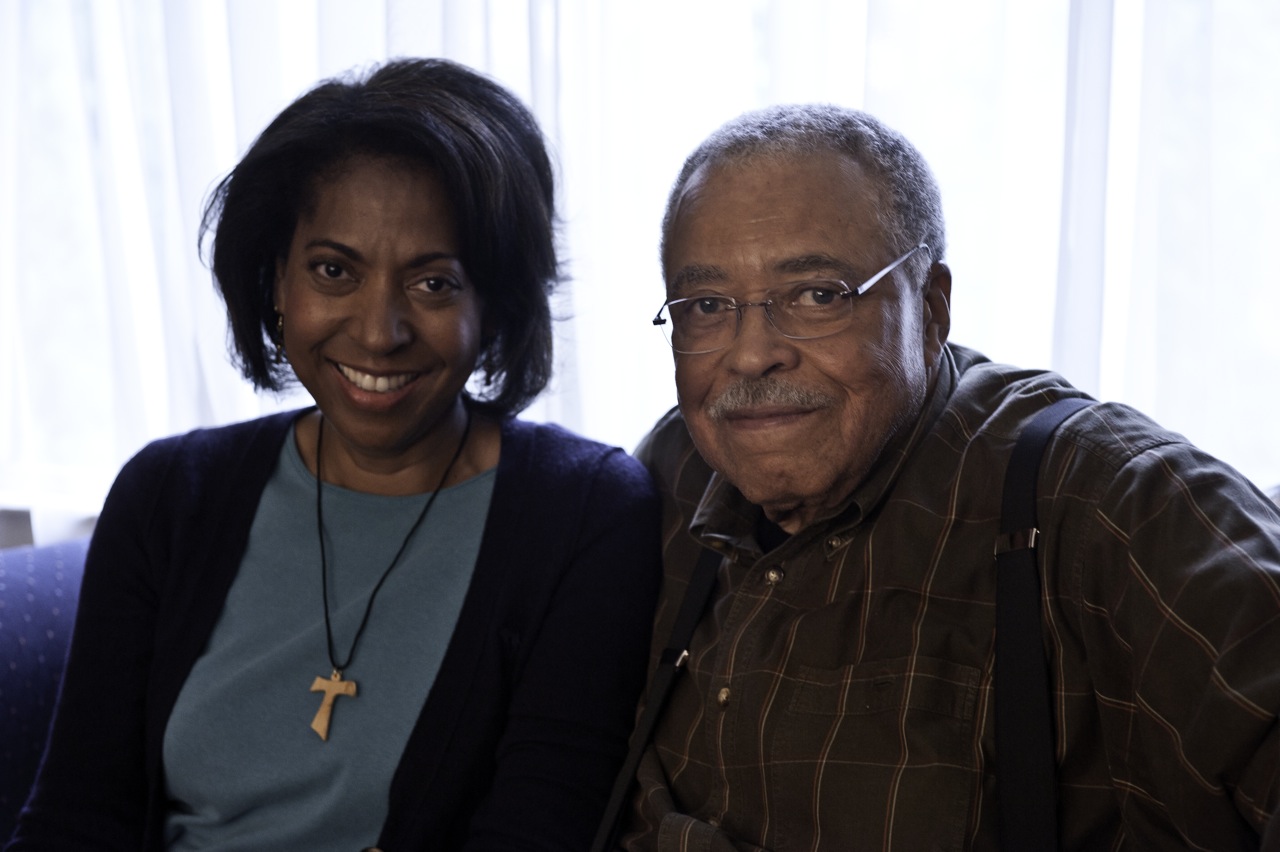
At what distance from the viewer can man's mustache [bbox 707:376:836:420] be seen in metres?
1.39

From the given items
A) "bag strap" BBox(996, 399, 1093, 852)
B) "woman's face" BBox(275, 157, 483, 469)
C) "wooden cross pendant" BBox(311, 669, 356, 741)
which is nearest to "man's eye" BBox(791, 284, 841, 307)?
"bag strap" BBox(996, 399, 1093, 852)

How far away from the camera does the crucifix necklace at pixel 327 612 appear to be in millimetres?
1605

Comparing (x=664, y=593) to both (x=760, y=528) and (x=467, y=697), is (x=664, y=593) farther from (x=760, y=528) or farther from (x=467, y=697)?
(x=467, y=697)

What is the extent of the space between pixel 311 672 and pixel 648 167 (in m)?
1.08

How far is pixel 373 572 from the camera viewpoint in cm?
172

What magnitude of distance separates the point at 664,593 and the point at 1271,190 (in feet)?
3.74

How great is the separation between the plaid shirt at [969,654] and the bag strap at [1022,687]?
0.02 metres

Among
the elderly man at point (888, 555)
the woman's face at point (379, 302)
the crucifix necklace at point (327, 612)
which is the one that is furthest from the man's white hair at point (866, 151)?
the crucifix necklace at point (327, 612)

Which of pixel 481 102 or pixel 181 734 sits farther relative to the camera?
pixel 481 102

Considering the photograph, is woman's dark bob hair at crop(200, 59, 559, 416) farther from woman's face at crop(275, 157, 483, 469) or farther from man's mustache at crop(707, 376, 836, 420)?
man's mustache at crop(707, 376, 836, 420)

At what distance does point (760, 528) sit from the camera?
159 cm

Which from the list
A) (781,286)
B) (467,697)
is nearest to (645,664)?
(467,697)

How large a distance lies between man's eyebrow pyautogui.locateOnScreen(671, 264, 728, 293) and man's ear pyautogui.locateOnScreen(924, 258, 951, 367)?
28 cm

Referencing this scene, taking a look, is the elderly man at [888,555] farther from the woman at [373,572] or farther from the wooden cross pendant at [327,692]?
the wooden cross pendant at [327,692]
